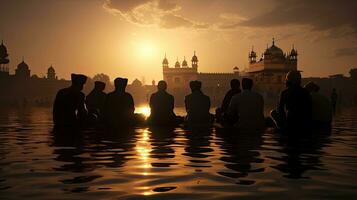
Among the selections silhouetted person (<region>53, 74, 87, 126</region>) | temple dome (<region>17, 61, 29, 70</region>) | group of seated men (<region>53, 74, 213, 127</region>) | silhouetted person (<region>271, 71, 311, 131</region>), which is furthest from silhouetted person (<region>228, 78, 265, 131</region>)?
temple dome (<region>17, 61, 29, 70</region>)

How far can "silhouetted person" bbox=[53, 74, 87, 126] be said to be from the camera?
8.11 meters

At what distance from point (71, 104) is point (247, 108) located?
11.9 feet

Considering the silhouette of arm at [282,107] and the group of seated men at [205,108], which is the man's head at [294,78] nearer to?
the group of seated men at [205,108]

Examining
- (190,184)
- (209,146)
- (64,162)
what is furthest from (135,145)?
(190,184)

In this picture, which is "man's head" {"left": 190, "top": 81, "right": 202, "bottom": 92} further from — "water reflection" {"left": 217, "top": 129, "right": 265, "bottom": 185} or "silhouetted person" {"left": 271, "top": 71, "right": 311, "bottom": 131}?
"silhouetted person" {"left": 271, "top": 71, "right": 311, "bottom": 131}

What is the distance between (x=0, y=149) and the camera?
20.3 feet

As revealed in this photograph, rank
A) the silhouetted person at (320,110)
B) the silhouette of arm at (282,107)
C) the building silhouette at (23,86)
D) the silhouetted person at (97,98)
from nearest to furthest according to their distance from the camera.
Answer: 1. the silhouette of arm at (282,107)
2. the silhouetted person at (320,110)
3. the silhouetted person at (97,98)
4. the building silhouette at (23,86)

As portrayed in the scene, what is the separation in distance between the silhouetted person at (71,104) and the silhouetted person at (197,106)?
2.32 metres

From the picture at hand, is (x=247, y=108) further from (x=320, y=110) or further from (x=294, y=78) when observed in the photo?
(x=320, y=110)

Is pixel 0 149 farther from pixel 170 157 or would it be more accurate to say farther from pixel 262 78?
pixel 262 78

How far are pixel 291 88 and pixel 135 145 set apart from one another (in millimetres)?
3027

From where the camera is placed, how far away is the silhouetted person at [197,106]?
8.82 m

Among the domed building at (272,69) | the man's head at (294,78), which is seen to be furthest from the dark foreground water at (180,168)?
the domed building at (272,69)

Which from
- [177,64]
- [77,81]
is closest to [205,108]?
[77,81]
